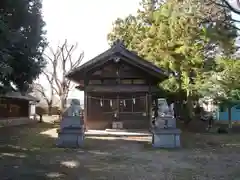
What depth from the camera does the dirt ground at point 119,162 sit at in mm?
7164

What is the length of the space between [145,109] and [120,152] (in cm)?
689

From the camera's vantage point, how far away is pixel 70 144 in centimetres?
1169

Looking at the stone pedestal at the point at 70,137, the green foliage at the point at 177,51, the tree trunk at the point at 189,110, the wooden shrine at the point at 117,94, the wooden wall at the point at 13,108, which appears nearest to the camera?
the stone pedestal at the point at 70,137

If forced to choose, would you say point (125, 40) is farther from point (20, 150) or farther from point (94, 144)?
point (20, 150)

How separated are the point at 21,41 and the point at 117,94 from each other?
8.40 meters

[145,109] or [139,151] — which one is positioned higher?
[145,109]

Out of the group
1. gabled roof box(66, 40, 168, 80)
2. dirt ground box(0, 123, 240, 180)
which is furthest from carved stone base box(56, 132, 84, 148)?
gabled roof box(66, 40, 168, 80)

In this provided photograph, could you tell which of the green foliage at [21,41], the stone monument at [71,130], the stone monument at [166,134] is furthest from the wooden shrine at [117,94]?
the green foliage at [21,41]

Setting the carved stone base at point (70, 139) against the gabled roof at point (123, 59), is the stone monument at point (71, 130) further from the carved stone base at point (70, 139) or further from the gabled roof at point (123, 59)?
the gabled roof at point (123, 59)

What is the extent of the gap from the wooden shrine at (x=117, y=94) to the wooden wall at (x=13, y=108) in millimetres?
9114

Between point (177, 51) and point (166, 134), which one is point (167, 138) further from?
point (177, 51)

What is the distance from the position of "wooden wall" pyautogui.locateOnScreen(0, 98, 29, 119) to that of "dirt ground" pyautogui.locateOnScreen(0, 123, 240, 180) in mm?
13248

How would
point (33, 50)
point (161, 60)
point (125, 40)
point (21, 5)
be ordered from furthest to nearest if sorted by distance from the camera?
point (125, 40) < point (161, 60) < point (33, 50) < point (21, 5)

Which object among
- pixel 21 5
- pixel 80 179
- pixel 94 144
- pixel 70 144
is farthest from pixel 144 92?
pixel 80 179
